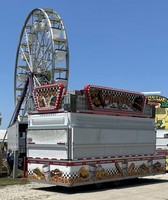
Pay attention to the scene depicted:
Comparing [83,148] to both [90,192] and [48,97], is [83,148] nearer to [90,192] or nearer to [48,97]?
[90,192]

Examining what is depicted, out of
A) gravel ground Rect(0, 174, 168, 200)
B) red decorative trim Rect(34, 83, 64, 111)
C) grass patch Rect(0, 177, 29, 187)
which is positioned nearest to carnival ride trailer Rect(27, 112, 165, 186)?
red decorative trim Rect(34, 83, 64, 111)

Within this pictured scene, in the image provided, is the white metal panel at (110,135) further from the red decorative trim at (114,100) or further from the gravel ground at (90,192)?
the gravel ground at (90,192)

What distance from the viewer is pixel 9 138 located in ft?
61.7

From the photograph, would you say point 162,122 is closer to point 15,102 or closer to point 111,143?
point 111,143

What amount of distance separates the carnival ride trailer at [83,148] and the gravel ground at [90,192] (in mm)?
388

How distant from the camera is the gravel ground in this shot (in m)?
12.4

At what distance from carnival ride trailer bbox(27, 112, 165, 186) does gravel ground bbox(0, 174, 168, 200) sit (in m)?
0.39

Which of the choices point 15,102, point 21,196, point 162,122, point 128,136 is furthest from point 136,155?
point 15,102

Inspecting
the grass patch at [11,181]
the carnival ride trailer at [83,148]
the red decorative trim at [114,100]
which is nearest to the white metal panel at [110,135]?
the carnival ride trailer at [83,148]

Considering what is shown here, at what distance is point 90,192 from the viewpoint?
44.5 feet

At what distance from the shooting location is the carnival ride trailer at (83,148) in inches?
526

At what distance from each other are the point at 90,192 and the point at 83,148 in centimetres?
Result: 143

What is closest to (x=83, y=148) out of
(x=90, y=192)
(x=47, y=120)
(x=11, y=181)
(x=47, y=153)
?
(x=47, y=153)

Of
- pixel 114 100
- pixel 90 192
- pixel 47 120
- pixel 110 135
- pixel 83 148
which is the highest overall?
pixel 114 100
